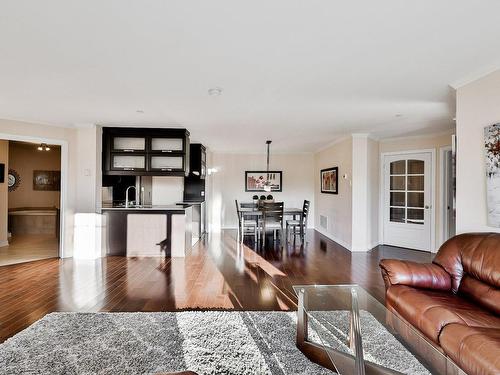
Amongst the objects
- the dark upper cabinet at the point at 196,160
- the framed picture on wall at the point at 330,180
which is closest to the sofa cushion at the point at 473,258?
the framed picture on wall at the point at 330,180

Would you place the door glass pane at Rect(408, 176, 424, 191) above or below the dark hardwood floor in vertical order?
above

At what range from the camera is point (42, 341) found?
86.1 inches

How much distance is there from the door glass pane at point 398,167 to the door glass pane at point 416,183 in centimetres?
21

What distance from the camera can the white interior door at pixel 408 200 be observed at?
5395mm

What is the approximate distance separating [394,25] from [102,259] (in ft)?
16.4

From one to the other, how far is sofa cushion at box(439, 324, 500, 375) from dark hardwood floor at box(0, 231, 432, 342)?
1.46 meters

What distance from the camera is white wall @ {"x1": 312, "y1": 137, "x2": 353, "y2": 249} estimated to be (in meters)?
5.65

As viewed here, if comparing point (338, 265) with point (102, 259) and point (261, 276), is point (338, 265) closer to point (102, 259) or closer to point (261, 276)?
point (261, 276)

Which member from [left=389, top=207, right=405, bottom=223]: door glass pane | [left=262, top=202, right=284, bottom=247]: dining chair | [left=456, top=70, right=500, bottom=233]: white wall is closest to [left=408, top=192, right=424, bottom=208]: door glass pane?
[left=389, top=207, right=405, bottom=223]: door glass pane

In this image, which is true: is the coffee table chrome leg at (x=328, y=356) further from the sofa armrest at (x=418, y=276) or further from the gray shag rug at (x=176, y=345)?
the sofa armrest at (x=418, y=276)

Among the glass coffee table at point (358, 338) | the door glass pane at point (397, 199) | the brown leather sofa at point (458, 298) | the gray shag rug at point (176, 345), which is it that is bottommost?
the gray shag rug at point (176, 345)

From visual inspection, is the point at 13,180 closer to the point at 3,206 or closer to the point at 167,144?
the point at 3,206

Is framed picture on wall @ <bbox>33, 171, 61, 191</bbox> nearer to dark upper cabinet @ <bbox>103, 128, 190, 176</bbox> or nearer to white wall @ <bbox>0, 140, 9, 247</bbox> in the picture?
white wall @ <bbox>0, 140, 9, 247</bbox>

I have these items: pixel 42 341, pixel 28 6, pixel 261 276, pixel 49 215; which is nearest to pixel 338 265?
Answer: pixel 261 276
